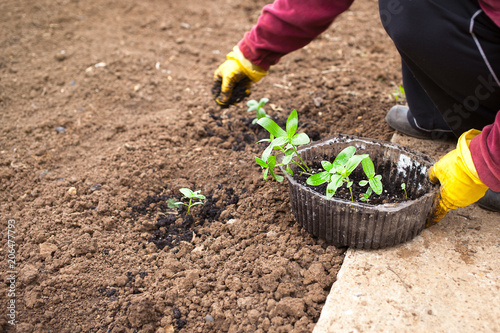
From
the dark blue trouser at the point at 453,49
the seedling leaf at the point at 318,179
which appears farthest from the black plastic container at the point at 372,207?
the dark blue trouser at the point at 453,49

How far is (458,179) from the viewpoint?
1479 mm

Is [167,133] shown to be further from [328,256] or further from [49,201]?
[328,256]

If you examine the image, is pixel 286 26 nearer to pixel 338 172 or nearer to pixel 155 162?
pixel 338 172

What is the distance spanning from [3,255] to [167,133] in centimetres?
102

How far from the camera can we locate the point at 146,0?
150 inches

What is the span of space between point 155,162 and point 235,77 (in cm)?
61

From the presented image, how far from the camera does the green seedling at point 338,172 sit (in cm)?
145

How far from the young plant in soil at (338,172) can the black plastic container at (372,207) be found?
1.7 inches

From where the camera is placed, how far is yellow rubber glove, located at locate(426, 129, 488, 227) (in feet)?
4.84

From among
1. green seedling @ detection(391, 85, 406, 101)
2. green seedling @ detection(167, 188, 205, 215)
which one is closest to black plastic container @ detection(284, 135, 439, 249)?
green seedling @ detection(167, 188, 205, 215)

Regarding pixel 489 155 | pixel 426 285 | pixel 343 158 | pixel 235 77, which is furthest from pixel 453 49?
pixel 235 77

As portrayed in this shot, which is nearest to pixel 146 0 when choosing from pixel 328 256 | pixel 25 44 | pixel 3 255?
pixel 25 44

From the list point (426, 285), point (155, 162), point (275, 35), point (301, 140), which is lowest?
point (155, 162)

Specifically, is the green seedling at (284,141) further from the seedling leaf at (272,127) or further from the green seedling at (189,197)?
the green seedling at (189,197)
